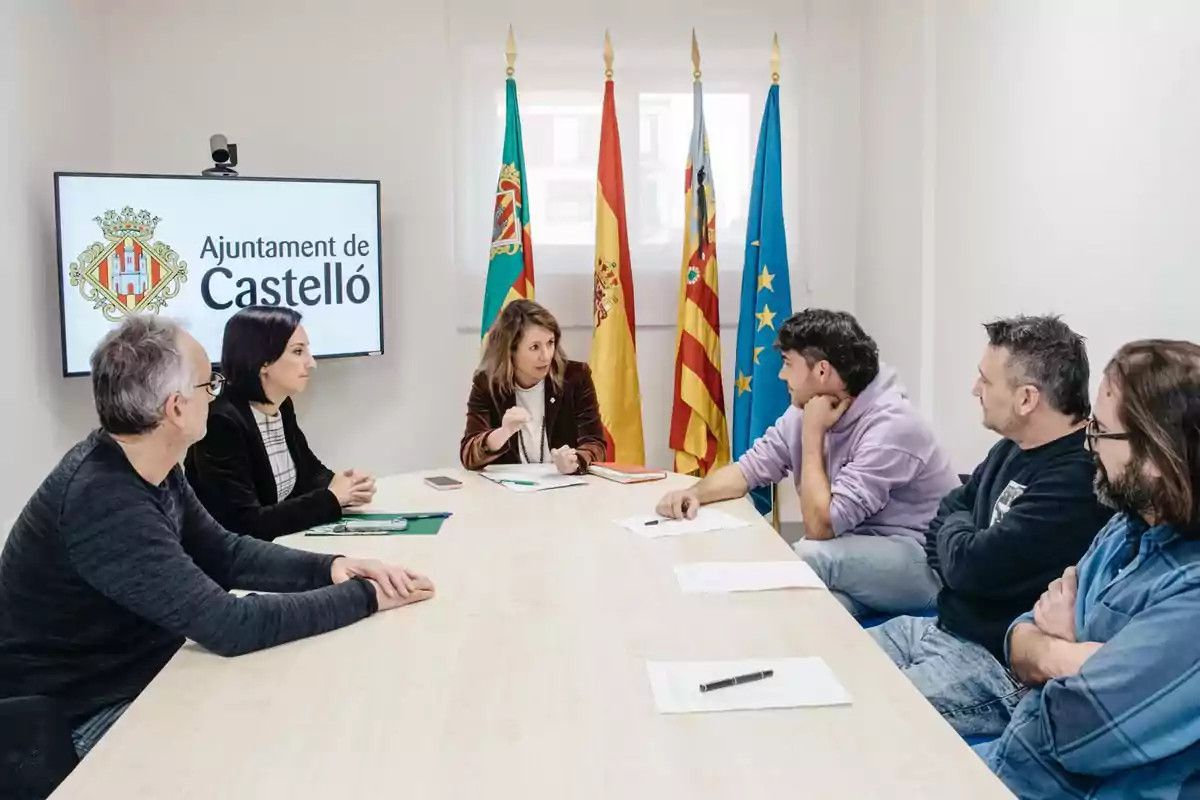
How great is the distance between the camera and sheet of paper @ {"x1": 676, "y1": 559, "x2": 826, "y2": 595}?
77.1 inches

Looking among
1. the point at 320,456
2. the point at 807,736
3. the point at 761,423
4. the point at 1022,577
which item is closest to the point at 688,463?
the point at 761,423

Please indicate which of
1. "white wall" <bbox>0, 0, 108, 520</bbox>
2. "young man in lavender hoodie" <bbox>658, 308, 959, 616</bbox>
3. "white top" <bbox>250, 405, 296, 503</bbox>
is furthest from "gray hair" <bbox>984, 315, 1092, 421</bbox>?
"white wall" <bbox>0, 0, 108, 520</bbox>

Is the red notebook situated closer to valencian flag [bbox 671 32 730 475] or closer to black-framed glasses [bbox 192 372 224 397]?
valencian flag [bbox 671 32 730 475]

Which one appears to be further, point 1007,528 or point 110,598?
point 1007,528

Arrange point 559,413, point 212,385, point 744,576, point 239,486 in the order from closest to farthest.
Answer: point 212,385, point 744,576, point 239,486, point 559,413

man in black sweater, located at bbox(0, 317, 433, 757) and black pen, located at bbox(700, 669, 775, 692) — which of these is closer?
black pen, located at bbox(700, 669, 775, 692)

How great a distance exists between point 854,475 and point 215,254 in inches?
104

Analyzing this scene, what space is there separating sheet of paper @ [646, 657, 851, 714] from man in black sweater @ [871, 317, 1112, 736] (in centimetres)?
50

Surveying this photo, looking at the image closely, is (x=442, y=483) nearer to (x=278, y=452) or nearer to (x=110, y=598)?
(x=278, y=452)

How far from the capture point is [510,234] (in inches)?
169

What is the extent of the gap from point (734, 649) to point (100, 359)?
1.14 metres

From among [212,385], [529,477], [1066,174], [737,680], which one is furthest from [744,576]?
[1066,174]

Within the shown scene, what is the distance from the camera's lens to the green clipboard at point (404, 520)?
95.9 inches

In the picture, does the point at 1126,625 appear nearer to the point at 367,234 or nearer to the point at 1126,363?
the point at 1126,363
